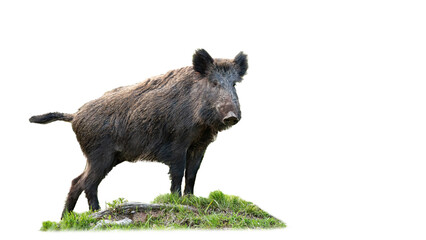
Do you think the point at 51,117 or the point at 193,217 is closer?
the point at 193,217

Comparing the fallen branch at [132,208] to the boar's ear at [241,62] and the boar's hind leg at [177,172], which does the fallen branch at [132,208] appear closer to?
the boar's hind leg at [177,172]

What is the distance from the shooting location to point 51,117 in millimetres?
9570

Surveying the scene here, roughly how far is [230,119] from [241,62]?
118cm

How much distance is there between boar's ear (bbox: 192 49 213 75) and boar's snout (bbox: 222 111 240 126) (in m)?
0.90

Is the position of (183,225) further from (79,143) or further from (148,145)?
(79,143)

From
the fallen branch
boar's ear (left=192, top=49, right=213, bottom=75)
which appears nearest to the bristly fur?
boar's ear (left=192, top=49, right=213, bottom=75)

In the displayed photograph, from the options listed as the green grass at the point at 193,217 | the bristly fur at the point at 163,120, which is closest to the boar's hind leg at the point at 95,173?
the bristly fur at the point at 163,120

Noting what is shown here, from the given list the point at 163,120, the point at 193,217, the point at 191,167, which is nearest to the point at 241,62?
the point at 163,120

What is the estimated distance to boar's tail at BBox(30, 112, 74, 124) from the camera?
9.54 m

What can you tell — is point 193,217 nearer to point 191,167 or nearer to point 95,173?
point 191,167

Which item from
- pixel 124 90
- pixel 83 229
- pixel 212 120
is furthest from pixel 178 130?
pixel 83 229

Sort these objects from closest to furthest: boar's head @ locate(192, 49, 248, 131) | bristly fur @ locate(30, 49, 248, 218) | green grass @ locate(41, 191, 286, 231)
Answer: green grass @ locate(41, 191, 286, 231)
boar's head @ locate(192, 49, 248, 131)
bristly fur @ locate(30, 49, 248, 218)

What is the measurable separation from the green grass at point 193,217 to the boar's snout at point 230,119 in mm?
1107

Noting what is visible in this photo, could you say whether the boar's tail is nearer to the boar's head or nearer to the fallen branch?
the fallen branch
